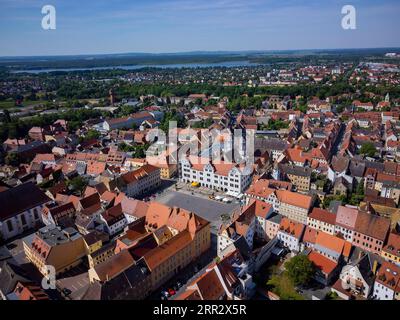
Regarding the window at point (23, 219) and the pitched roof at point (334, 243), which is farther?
the window at point (23, 219)

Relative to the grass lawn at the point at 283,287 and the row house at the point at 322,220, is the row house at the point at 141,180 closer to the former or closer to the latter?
the row house at the point at 322,220

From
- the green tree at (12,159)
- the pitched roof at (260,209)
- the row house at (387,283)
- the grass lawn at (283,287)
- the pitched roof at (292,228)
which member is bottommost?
the grass lawn at (283,287)

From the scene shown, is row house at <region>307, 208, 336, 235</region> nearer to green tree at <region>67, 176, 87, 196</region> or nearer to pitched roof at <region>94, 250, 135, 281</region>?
pitched roof at <region>94, 250, 135, 281</region>

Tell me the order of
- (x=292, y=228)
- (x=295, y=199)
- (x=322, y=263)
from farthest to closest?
(x=295, y=199)
(x=292, y=228)
(x=322, y=263)

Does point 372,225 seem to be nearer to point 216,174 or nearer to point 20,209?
point 216,174

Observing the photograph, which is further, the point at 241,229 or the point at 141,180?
the point at 141,180

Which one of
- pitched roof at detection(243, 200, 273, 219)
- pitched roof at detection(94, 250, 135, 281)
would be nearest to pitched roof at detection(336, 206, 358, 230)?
pitched roof at detection(243, 200, 273, 219)

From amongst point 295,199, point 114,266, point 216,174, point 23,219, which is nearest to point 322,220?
point 295,199

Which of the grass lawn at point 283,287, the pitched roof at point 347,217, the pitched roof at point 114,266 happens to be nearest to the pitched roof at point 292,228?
the pitched roof at point 347,217
